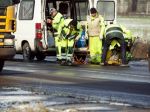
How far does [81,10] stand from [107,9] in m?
0.90

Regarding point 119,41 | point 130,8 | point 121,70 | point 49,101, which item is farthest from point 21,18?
point 130,8

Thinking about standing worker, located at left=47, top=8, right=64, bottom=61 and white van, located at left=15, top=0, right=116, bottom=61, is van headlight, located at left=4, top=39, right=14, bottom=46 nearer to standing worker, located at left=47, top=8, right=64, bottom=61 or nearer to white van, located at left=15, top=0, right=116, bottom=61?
standing worker, located at left=47, top=8, right=64, bottom=61

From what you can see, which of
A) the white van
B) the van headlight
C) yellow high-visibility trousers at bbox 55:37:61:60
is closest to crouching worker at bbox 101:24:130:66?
yellow high-visibility trousers at bbox 55:37:61:60

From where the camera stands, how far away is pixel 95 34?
22.2 metres

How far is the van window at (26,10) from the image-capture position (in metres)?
23.0

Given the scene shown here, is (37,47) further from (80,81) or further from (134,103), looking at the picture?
(134,103)

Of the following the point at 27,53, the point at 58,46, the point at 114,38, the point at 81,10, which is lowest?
the point at 27,53

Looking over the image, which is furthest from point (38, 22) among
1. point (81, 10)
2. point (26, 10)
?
point (81, 10)

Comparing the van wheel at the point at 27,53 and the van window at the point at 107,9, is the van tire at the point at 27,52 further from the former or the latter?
the van window at the point at 107,9

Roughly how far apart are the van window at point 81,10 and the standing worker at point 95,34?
134 cm

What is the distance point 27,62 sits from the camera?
22812mm

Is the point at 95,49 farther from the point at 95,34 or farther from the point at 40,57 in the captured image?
the point at 40,57

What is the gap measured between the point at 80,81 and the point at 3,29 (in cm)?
275

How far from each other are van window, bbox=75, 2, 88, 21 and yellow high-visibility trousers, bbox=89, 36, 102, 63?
159 centimetres
